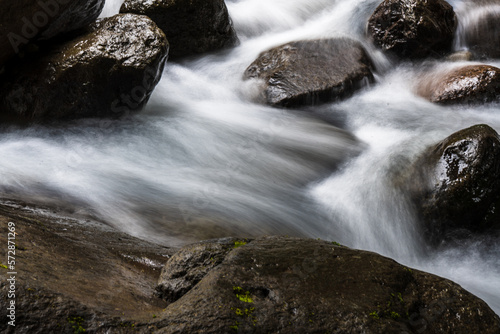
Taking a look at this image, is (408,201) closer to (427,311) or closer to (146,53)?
(427,311)

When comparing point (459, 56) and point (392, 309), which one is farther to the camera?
point (459, 56)

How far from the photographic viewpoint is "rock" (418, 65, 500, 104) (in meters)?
8.25

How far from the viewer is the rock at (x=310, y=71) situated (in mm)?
8102

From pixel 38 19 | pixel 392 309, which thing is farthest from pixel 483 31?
pixel 392 309

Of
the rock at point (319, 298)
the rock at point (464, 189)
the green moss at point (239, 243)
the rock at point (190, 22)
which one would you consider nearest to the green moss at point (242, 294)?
the rock at point (319, 298)

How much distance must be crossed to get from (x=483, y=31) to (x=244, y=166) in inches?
302

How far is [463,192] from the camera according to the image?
523 centimetres

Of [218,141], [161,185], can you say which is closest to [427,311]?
[161,185]

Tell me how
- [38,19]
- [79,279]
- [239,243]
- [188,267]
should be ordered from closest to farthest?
1. [79,279]
2. [188,267]
3. [239,243]
4. [38,19]

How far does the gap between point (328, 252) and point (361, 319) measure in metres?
0.53

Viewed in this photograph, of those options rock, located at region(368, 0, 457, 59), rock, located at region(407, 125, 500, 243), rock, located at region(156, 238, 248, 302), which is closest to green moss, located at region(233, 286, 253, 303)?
rock, located at region(156, 238, 248, 302)

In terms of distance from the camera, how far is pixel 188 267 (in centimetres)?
284

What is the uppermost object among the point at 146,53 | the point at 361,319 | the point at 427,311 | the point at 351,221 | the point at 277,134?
the point at 146,53

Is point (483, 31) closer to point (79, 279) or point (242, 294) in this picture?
point (242, 294)
